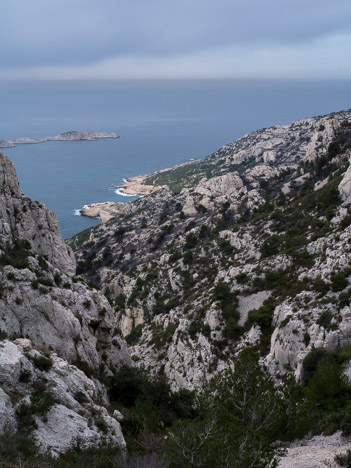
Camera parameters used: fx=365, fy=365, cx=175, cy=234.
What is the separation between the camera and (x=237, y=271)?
34.3 metres

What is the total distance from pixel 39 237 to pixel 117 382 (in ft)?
45.1

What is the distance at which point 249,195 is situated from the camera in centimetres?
6075

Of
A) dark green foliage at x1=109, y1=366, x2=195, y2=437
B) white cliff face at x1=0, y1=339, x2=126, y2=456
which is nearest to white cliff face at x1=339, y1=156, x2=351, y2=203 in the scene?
dark green foliage at x1=109, y1=366, x2=195, y2=437

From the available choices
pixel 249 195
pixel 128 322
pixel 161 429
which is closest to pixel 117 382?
pixel 161 429

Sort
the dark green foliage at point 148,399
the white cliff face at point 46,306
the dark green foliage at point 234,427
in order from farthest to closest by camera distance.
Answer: the dark green foliage at point 148,399 → the white cliff face at point 46,306 → the dark green foliage at point 234,427

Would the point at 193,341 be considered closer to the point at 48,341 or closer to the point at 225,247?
the point at 48,341

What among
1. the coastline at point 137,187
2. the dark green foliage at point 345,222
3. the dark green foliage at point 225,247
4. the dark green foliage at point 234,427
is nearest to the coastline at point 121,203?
the coastline at point 137,187

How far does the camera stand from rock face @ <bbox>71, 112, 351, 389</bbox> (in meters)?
23.1

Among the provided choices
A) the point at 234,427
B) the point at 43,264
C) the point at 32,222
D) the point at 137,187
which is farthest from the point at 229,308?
the point at 137,187

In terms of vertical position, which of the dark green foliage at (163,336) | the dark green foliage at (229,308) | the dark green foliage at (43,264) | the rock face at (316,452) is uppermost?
the dark green foliage at (43,264)

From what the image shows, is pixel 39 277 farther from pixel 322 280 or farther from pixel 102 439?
pixel 322 280

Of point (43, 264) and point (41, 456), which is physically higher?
point (43, 264)

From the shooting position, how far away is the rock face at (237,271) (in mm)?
23062

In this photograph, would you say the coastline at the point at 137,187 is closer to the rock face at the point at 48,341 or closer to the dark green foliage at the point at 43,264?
the rock face at the point at 48,341
